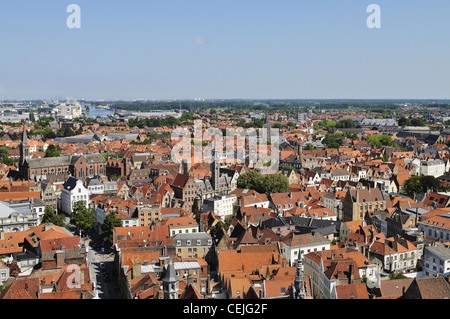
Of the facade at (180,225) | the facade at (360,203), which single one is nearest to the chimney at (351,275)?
the facade at (180,225)

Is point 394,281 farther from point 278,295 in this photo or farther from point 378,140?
point 378,140

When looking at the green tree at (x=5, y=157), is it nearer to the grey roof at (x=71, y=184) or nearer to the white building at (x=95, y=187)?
the white building at (x=95, y=187)

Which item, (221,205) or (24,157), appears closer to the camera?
(221,205)

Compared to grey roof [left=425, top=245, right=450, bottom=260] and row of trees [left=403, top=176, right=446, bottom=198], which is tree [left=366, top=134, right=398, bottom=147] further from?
grey roof [left=425, top=245, right=450, bottom=260]

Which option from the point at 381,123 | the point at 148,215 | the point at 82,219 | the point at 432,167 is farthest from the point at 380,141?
the point at 82,219

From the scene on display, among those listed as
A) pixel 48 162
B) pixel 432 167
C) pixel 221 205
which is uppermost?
pixel 48 162

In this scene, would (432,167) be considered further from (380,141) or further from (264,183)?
(264,183)
